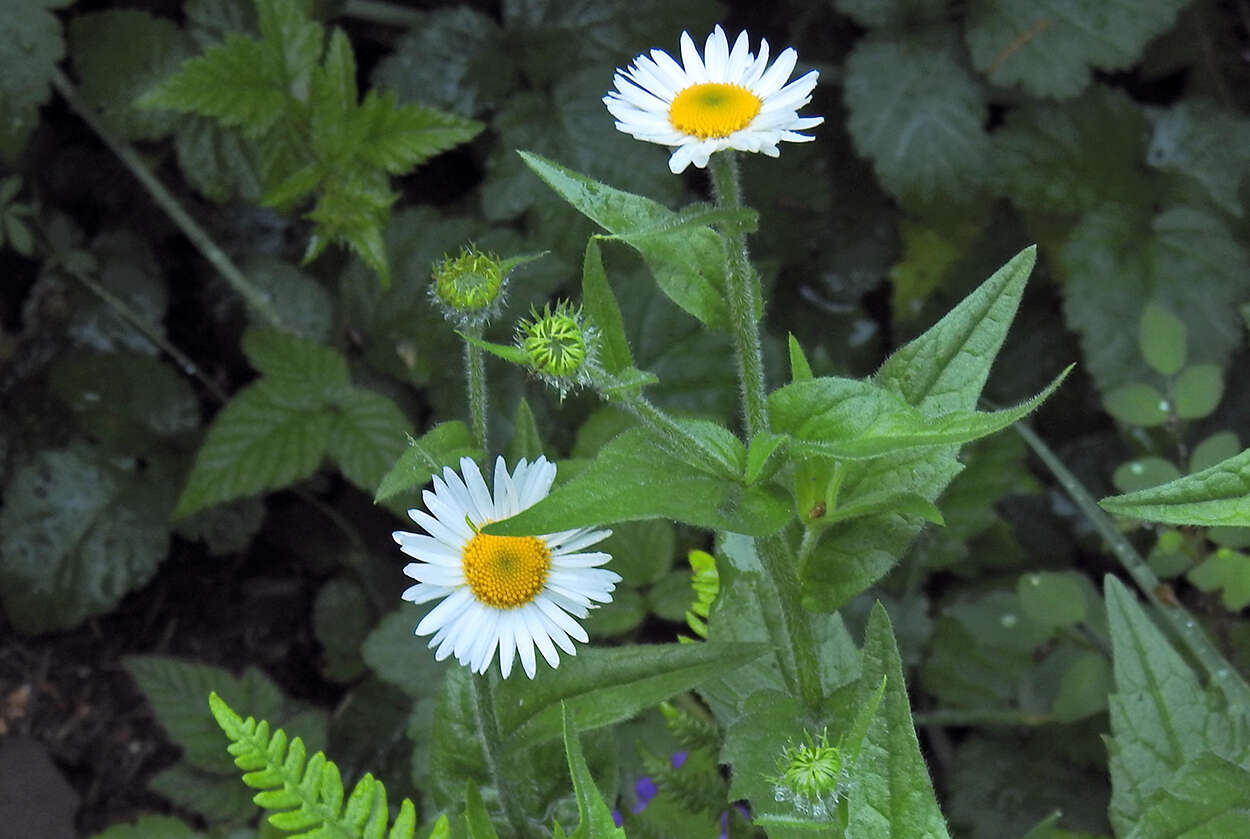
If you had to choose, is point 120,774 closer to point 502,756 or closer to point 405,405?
point 405,405

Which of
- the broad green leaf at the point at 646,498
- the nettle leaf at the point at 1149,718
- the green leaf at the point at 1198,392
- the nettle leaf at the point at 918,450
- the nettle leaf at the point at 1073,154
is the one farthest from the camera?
the nettle leaf at the point at 1073,154

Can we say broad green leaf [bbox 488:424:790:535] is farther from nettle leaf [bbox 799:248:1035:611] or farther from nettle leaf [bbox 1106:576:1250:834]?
nettle leaf [bbox 1106:576:1250:834]

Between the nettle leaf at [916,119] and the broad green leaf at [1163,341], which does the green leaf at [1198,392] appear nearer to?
the broad green leaf at [1163,341]

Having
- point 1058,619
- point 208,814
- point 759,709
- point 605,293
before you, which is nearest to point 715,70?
point 605,293

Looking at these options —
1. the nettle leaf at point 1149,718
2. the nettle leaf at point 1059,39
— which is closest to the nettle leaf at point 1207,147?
the nettle leaf at point 1059,39

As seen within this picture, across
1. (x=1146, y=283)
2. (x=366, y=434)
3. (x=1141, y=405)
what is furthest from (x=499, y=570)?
(x=1146, y=283)

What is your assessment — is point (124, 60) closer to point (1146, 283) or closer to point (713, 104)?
point (713, 104)

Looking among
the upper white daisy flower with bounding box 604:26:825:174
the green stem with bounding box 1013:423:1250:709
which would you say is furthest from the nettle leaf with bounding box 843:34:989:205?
the upper white daisy flower with bounding box 604:26:825:174

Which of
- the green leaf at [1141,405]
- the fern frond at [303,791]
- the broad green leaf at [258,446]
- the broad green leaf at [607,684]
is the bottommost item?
the fern frond at [303,791]
